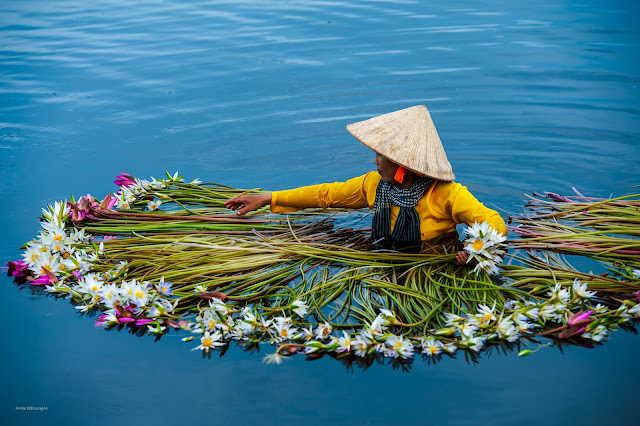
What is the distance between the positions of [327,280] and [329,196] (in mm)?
527

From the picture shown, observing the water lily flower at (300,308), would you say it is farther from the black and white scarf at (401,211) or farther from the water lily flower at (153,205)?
the water lily flower at (153,205)

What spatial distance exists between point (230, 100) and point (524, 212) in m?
3.25

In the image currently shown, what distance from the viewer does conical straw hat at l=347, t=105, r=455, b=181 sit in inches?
125

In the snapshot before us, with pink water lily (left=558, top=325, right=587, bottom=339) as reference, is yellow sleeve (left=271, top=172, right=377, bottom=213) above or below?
above

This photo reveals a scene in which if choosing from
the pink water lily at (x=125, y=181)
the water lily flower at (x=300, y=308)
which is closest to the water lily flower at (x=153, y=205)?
the pink water lily at (x=125, y=181)

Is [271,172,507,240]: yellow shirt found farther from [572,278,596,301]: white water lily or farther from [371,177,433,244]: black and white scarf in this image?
[572,278,596,301]: white water lily

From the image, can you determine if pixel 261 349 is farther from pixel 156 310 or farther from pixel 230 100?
pixel 230 100

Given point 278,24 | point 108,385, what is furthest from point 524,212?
point 278,24

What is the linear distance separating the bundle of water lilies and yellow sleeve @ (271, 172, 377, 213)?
16cm

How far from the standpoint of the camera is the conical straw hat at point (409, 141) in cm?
319

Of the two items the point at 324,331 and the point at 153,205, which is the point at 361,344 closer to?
the point at 324,331

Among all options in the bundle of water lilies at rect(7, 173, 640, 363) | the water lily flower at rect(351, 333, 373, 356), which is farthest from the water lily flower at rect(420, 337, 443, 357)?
the water lily flower at rect(351, 333, 373, 356)

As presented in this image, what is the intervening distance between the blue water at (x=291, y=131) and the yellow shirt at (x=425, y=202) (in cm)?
73

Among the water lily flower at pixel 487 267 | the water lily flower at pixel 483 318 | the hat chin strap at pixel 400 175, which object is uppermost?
the hat chin strap at pixel 400 175
